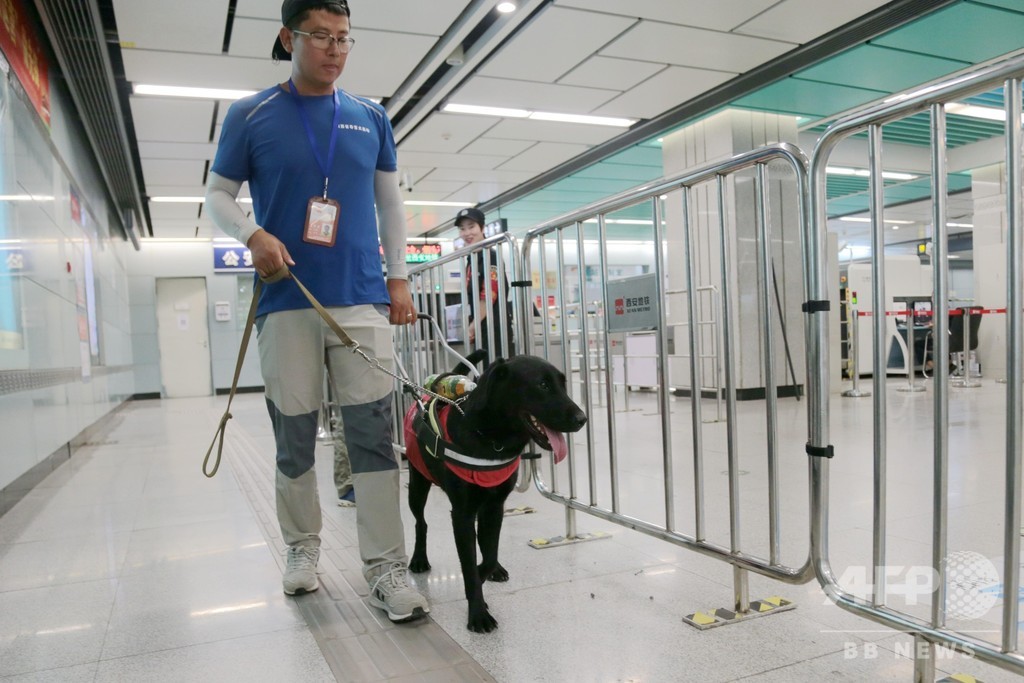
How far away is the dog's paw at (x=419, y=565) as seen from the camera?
2227mm

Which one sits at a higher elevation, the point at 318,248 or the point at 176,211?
the point at 176,211

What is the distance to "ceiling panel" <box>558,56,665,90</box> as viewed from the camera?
6039 millimetres

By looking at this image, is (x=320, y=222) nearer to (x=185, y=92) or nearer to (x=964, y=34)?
(x=185, y=92)

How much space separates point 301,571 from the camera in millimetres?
2039

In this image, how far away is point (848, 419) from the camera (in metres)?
5.63

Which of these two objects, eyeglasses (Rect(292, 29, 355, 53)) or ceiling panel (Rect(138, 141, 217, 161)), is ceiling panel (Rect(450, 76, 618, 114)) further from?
eyeglasses (Rect(292, 29, 355, 53))

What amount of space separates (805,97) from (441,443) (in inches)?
259

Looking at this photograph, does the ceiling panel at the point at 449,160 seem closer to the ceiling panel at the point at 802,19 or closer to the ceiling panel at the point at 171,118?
the ceiling panel at the point at 171,118

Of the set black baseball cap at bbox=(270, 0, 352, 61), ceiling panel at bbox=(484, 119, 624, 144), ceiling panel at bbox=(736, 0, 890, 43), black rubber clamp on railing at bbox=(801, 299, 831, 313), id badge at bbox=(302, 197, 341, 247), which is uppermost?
ceiling panel at bbox=(736, 0, 890, 43)

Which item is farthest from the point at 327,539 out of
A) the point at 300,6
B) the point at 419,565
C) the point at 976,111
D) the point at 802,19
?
the point at 976,111

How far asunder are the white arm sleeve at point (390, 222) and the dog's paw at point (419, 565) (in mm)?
926

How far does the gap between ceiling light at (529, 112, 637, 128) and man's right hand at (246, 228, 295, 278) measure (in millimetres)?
6147

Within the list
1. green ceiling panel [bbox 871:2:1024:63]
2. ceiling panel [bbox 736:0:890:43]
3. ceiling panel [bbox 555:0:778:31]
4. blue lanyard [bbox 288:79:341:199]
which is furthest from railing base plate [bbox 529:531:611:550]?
green ceiling panel [bbox 871:2:1024:63]

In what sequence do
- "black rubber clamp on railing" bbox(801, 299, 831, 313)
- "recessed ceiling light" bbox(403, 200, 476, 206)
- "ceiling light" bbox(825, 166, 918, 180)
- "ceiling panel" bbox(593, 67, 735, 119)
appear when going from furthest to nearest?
"recessed ceiling light" bbox(403, 200, 476, 206) → "ceiling light" bbox(825, 166, 918, 180) → "ceiling panel" bbox(593, 67, 735, 119) → "black rubber clamp on railing" bbox(801, 299, 831, 313)
